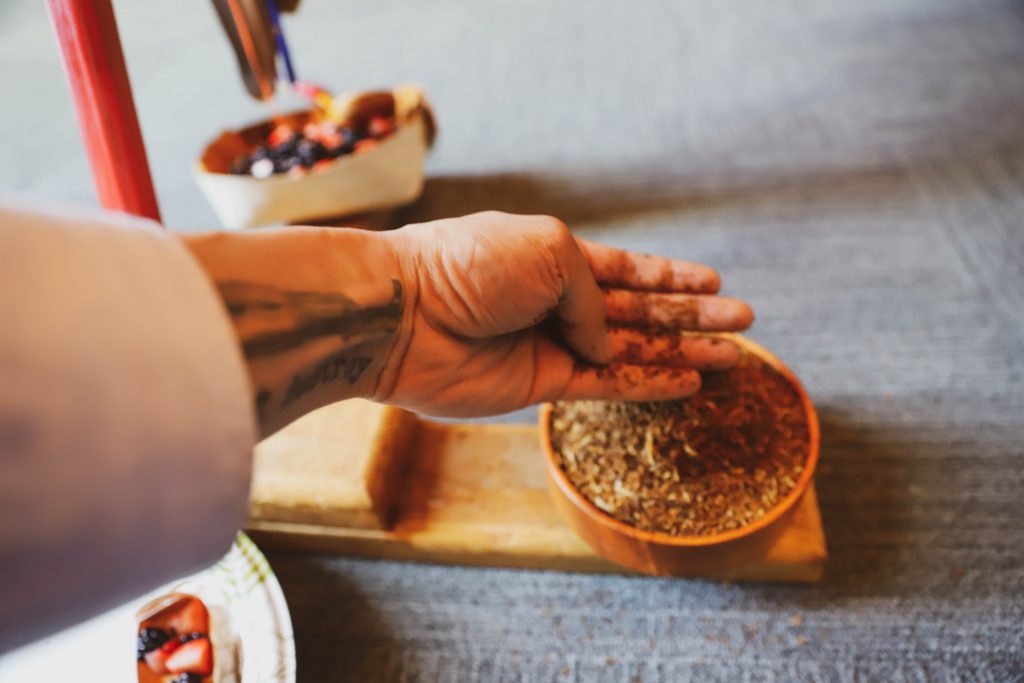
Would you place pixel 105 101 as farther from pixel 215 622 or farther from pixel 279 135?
pixel 279 135

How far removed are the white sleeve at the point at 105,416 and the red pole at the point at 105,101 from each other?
0.46m

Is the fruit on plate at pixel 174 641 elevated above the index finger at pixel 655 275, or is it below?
below

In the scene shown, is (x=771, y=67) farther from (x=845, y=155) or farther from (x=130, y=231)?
(x=130, y=231)

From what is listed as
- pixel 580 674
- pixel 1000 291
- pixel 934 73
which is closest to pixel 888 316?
pixel 1000 291

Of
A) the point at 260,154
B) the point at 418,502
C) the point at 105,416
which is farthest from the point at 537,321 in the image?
the point at 260,154

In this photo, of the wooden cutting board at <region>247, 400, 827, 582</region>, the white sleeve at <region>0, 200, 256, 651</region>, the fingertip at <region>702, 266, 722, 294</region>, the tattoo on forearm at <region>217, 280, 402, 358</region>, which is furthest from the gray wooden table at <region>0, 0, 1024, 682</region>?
the white sleeve at <region>0, 200, 256, 651</region>

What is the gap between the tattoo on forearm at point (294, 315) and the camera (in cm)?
57

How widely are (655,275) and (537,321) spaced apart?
231 mm

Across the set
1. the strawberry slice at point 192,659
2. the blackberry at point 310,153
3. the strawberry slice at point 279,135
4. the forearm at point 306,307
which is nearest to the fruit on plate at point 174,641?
the strawberry slice at point 192,659

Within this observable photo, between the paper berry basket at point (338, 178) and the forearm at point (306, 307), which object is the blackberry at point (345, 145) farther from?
the forearm at point (306, 307)

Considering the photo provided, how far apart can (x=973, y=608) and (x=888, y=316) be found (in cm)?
59

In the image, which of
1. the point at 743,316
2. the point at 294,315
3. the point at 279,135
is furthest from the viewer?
the point at 279,135

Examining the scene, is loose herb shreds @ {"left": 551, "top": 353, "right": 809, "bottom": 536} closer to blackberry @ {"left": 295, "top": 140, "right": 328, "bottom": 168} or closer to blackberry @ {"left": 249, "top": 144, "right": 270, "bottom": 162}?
blackberry @ {"left": 295, "top": 140, "right": 328, "bottom": 168}

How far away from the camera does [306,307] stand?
0.63m
